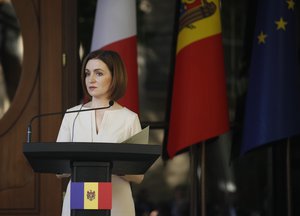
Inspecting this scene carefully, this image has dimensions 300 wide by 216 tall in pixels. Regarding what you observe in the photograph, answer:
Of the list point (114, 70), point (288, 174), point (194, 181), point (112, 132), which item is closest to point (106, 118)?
point (112, 132)

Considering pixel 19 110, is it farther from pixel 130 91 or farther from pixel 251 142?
pixel 251 142

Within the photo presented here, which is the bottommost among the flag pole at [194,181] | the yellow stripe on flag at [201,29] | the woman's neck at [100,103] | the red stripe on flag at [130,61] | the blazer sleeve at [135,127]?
the flag pole at [194,181]

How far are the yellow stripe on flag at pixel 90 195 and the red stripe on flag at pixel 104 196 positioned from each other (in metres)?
0.02

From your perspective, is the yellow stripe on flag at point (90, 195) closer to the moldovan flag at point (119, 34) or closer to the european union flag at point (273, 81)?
the moldovan flag at point (119, 34)

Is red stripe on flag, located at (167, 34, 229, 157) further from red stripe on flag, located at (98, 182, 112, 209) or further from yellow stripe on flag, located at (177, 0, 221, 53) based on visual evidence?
red stripe on flag, located at (98, 182, 112, 209)

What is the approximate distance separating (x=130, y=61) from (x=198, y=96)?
0.47 m

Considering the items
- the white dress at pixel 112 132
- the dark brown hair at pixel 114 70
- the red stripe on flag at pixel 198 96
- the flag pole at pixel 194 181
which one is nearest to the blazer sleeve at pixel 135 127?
the white dress at pixel 112 132

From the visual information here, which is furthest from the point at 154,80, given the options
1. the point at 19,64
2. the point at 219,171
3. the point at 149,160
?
the point at 149,160

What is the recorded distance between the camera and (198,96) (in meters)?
5.04

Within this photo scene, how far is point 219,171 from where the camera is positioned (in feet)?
24.8

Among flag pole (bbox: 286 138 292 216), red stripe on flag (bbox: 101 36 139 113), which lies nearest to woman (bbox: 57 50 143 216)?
red stripe on flag (bbox: 101 36 139 113)

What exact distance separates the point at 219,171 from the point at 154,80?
16.6 feet

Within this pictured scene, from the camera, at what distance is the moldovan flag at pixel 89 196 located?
2.94 metres

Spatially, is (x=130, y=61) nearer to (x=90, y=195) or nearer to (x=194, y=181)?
(x=194, y=181)
